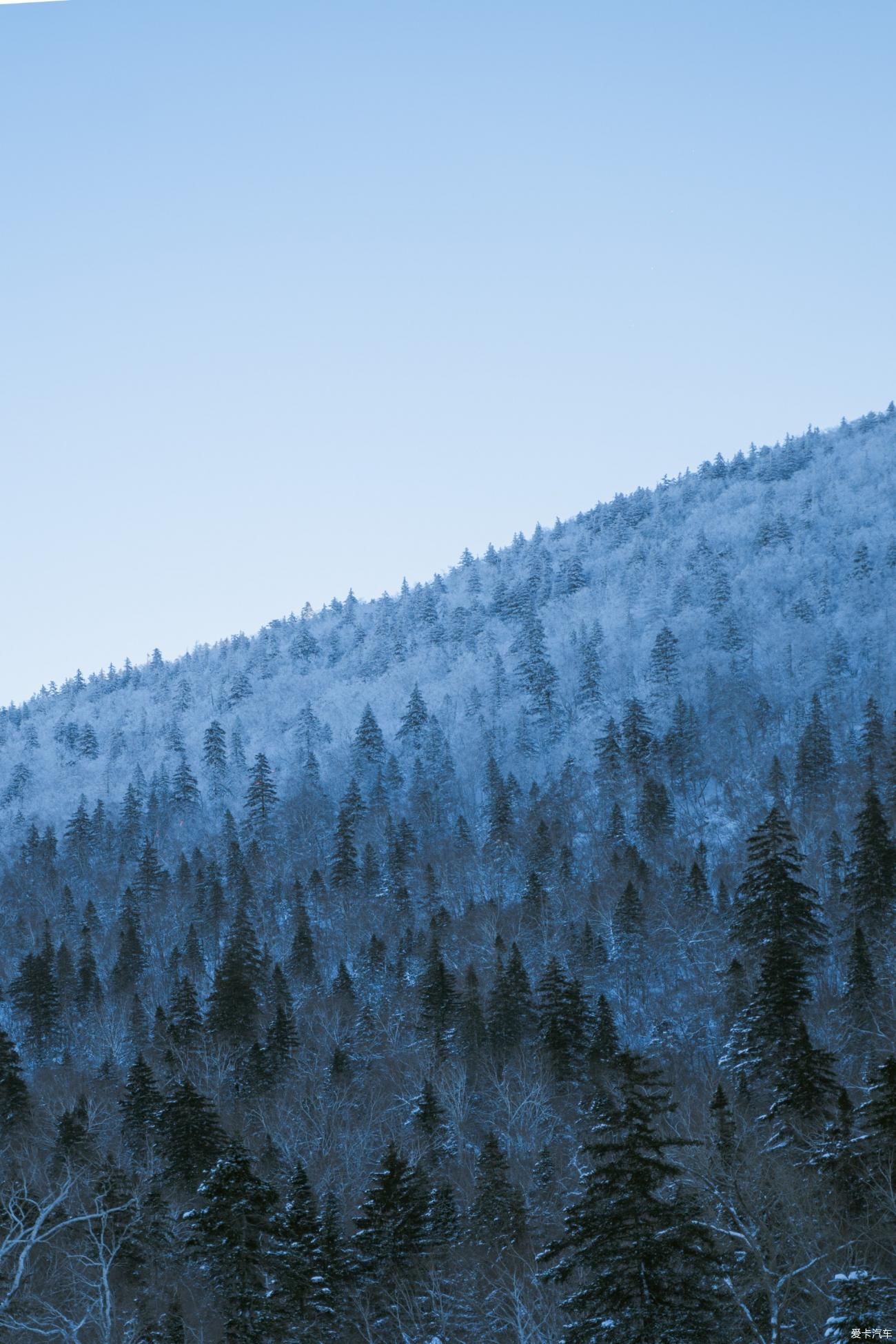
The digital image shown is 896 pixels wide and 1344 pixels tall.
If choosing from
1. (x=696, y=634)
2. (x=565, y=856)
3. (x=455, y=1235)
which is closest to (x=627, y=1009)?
(x=565, y=856)

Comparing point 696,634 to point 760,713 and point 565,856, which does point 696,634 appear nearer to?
point 760,713

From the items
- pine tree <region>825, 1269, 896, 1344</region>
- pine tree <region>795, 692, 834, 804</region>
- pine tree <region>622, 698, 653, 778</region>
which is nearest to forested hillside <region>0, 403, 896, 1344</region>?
pine tree <region>825, 1269, 896, 1344</region>

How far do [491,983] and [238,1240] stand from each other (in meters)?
47.8

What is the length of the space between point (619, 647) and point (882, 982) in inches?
3906

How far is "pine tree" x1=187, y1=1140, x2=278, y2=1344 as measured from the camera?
27.0 meters

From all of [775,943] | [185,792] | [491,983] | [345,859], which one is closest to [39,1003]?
[345,859]

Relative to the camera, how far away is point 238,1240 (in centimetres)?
2797

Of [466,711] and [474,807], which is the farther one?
[466,711]

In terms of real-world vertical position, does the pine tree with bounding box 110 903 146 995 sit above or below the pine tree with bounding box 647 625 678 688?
below

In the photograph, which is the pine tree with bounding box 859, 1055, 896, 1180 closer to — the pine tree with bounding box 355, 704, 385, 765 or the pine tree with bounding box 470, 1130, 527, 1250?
the pine tree with bounding box 470, 1130, 527, 1250

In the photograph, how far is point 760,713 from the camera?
12094 centimetres

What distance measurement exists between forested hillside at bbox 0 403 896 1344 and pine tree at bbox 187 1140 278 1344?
115 mm

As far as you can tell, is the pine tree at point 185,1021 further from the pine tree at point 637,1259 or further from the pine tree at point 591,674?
the pine tree at point 591,674

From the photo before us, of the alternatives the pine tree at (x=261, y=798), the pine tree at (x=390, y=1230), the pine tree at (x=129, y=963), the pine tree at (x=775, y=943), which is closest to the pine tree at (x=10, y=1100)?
the pine tree at (x=129, y=963)
